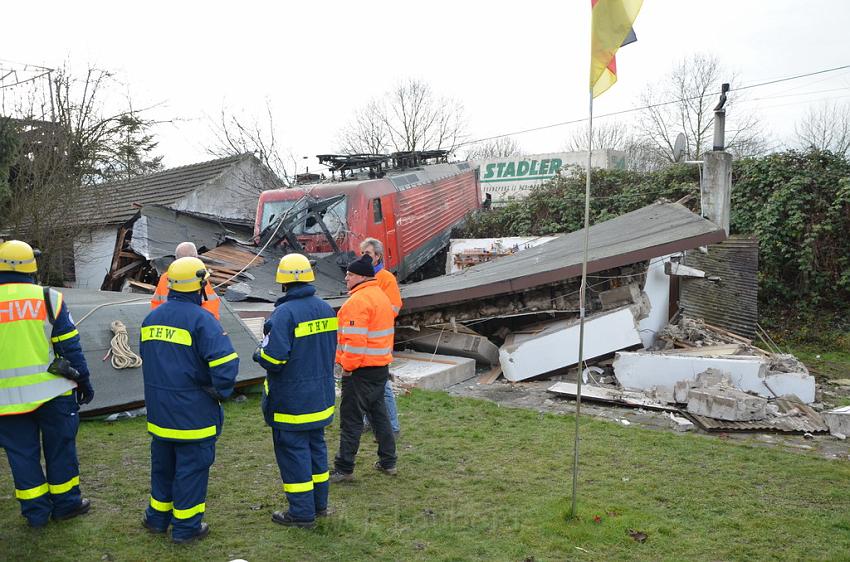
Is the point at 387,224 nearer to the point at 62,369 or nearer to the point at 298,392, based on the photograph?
the point at 298,392

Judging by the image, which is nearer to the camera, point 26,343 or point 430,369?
point 26,343

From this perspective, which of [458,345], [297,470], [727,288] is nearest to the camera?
[297,470]

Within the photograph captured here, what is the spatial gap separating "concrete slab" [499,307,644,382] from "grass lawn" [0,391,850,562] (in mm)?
2361

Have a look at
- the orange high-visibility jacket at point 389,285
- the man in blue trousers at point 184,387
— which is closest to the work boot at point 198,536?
the man in blue trousers at point 184,387

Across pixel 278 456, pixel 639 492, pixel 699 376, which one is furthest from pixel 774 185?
pixel 278 456

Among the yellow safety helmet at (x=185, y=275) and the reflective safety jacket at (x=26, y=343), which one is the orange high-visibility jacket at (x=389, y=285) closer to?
the yellow safety helmet at (x=185, y=275)

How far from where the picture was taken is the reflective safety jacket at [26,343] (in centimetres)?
376

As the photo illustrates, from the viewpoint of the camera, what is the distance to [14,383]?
3754mm

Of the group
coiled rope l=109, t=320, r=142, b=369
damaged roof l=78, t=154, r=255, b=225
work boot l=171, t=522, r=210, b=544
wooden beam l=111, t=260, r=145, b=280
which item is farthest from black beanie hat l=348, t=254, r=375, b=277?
damaged roof l=78, t=154, r=255, b=225

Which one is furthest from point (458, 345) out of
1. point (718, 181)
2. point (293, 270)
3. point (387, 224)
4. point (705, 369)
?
point (718, 181)

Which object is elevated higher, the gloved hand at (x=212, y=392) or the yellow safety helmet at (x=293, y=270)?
the yellow safety helmet at (x=293, y=270)

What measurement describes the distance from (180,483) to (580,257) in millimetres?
6616

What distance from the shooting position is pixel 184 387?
3.67 meters

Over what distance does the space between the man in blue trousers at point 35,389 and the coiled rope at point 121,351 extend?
2.34 metres
